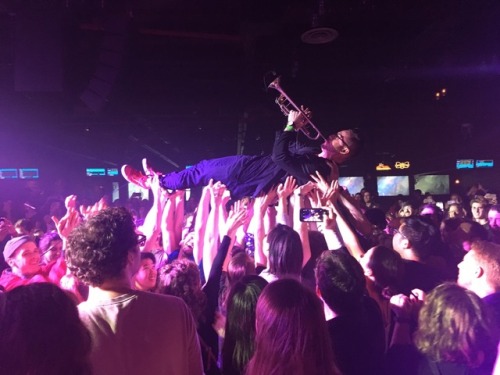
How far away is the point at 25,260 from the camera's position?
10.5 ft

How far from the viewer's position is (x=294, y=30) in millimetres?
6027

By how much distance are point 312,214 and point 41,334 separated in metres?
2.05

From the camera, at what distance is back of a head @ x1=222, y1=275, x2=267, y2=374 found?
1.77m

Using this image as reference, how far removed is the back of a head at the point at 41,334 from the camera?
3.89 feet

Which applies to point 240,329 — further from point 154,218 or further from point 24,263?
point 24,263

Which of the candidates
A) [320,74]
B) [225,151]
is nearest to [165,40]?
[320,74]

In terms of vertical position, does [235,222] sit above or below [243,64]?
below

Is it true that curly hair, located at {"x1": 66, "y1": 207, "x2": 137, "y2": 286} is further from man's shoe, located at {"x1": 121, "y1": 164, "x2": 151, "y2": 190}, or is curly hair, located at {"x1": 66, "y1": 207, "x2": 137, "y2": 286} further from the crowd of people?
man's shoe, located at {"x1": 121, "y1": 164, "x2": 151, "y2": 190}

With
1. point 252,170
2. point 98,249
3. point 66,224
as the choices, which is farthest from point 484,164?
point 98,249

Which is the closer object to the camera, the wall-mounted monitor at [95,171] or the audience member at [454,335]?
the audience member at [454,335]

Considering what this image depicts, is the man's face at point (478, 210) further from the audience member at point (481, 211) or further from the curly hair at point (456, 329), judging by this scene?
the curly hair at point (456, 329)

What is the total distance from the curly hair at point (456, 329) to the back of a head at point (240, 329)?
2.33ft

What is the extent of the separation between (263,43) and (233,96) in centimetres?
225

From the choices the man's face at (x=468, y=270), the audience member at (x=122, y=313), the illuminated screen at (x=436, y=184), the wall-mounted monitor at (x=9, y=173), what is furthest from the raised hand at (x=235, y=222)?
the illuminated screen at (x=436, y=184)
